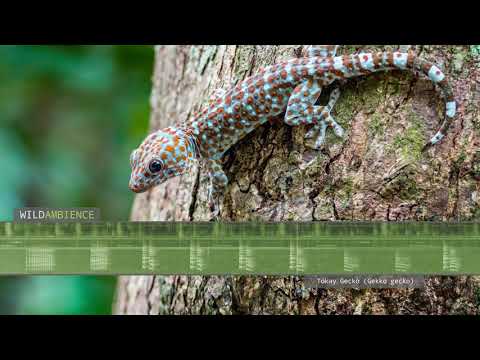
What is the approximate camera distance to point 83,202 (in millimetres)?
4660

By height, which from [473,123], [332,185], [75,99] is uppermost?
[75,99]

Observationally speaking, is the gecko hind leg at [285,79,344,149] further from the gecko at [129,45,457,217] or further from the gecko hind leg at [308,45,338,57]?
the gecko hind leg at [308,45,338,57]

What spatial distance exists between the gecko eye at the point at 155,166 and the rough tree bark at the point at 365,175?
409mm

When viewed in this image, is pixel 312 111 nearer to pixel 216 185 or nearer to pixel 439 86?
pixel 439 86

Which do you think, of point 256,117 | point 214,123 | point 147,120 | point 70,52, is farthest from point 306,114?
point 70,52

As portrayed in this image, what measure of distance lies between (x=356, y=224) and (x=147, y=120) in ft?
9.64

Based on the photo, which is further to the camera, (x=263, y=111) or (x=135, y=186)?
(x=135, y=186)

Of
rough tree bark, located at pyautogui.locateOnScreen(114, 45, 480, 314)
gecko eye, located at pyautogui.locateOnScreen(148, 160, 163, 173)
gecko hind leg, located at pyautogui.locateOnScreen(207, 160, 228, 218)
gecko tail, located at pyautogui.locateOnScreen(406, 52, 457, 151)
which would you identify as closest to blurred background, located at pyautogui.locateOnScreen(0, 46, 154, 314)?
gecko eye, located at pyautogui.locateOnScreen(148, 160, 163, 173)

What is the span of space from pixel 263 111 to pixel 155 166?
2.34 ft

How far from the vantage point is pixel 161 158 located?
290cm

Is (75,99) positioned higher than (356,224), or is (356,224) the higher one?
(75,99)

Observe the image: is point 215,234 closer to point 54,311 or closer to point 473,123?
point 473,123

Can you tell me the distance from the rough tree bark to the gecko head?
0.28m

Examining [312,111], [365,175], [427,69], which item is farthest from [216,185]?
[427,69]
